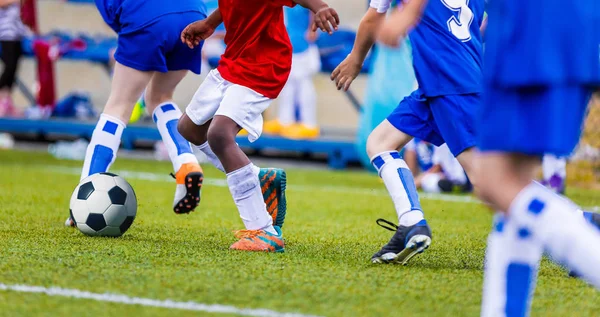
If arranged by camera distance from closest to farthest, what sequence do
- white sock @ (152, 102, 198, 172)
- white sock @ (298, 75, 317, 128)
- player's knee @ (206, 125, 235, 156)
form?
player's knee @ (206, 125, 235, 156) < white sock @ (152, 102, 198, 172) < white sock @ (298, 75, 317, 128)

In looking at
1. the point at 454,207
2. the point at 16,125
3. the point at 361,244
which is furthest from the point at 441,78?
the point at 16,125

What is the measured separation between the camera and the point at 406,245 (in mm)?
3646

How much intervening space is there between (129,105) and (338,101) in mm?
7967

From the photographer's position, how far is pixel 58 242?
400cm

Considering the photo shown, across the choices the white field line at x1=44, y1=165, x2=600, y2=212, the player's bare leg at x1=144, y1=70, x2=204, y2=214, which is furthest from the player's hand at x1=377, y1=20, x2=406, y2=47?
the white field line at x1=44, y1=165, x2=600, y2=212

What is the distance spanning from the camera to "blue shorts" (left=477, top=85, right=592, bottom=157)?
226 cm

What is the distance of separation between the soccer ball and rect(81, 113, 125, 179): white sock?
9.9 inches

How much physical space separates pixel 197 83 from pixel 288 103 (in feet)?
→ 9.77

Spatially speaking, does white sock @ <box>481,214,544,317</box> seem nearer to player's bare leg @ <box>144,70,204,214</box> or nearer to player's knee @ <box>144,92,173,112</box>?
player's bare leg @ <box>144,70,204,214</box>

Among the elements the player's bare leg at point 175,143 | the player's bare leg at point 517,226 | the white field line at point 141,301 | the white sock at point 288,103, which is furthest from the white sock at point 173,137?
the white sock at point 288,103

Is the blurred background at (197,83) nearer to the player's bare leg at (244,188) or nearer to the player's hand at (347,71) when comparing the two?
the player's bare leg at (244,188)

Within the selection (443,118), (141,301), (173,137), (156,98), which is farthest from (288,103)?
(141,301)

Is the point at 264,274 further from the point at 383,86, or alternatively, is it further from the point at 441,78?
the point at 383,86

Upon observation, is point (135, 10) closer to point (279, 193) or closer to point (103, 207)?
point (103, 207)
